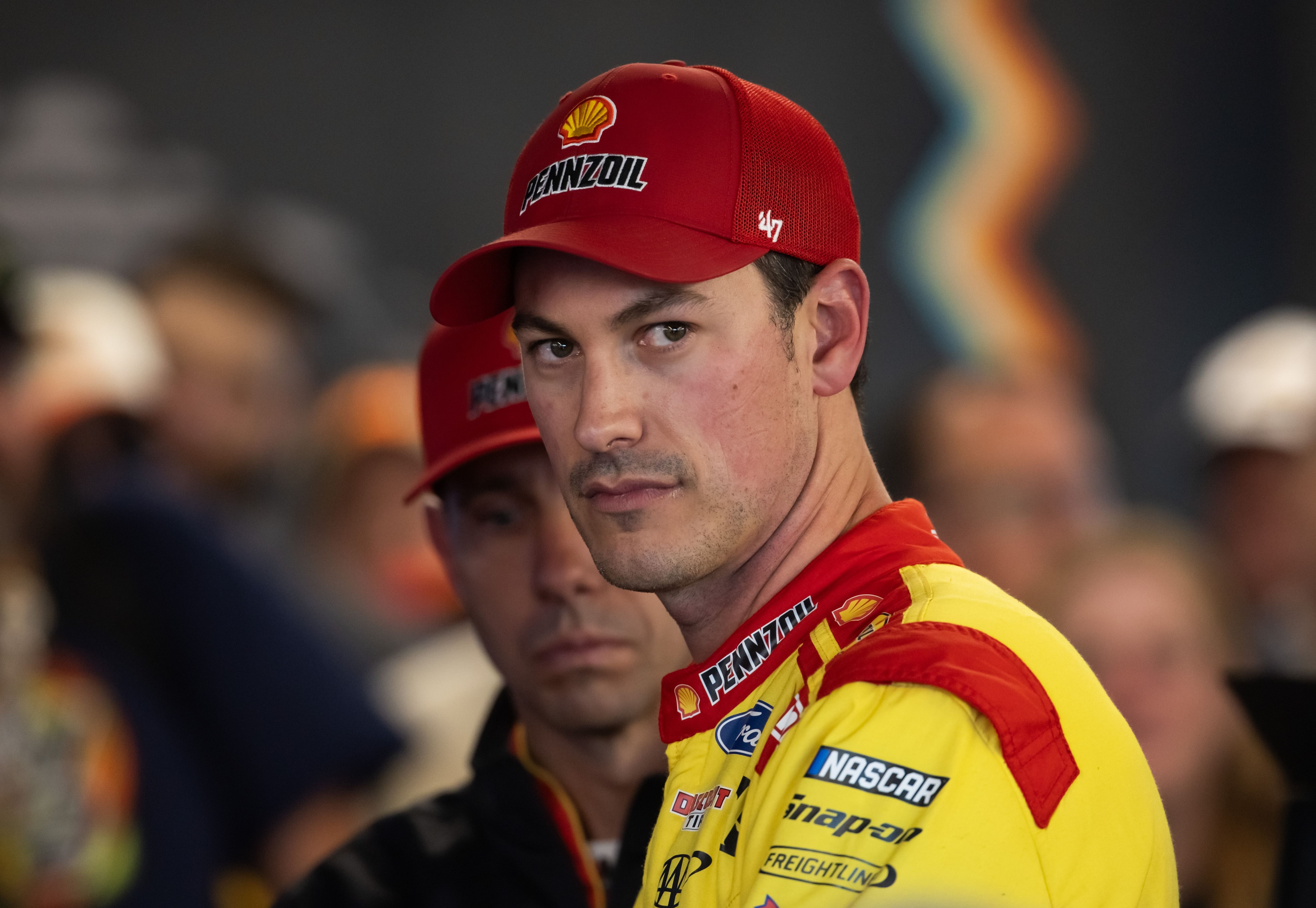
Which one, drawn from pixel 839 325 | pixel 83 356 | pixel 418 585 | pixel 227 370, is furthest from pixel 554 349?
pixel 418 585

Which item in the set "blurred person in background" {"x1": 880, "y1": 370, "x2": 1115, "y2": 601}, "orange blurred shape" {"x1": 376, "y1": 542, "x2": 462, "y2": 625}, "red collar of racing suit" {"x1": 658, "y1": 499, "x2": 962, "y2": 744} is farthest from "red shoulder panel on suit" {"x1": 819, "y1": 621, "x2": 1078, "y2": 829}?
"orange blurred shape" {"x1": 376, "y1": 542, "x2": 462, "y2": 625}

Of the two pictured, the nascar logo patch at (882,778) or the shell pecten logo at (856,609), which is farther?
the shell pecten logo at (856,609)

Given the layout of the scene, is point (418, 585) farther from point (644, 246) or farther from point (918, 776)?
point (918, 776)

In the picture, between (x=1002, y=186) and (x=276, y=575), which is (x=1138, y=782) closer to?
(x=276, y=575)

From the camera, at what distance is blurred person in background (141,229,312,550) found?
3.40 m

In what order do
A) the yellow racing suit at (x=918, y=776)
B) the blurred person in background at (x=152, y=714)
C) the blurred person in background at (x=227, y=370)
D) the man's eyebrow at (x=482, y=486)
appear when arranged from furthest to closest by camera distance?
the blurred person in background at (x=227, y=370), the blurred person in background at (x=152, y=714), the man's eyebrow at (x=482, y=486), the yellow racing suit at (x=918, y=776)

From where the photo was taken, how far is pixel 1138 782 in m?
1.16

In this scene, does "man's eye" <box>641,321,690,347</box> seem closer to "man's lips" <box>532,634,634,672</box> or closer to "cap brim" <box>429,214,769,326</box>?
"cap brim" <box>429,214,769,326</box>

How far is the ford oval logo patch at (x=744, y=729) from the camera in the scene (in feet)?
3.99

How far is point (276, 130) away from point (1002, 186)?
8.57 feet

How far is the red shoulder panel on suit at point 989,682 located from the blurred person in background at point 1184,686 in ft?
4.53

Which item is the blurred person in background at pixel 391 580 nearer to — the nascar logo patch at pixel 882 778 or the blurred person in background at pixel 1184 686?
the blurred person in background at pixel 1184 686

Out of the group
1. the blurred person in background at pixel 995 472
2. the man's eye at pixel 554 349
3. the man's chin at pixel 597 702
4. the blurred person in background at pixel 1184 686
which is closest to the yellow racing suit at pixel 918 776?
the man's eye at pixel 554 349

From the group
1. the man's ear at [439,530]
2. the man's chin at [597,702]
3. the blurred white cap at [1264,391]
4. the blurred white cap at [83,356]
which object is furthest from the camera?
the blurred white cap at [1264,391]
